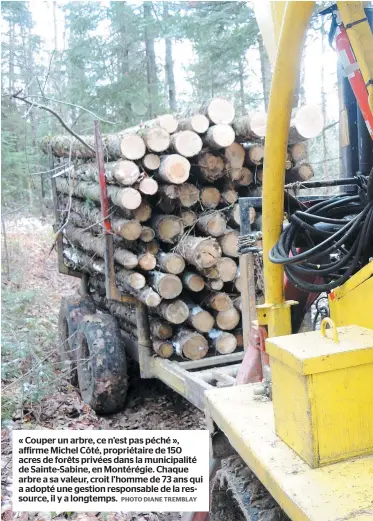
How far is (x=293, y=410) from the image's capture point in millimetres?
1574

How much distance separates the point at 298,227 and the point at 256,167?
7.85ft

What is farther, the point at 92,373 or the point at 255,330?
the point at 92,373

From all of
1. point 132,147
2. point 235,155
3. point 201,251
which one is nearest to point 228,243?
point 201,251

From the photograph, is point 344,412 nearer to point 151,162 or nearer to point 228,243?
point 228,243

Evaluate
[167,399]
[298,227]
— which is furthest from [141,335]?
[298,227]

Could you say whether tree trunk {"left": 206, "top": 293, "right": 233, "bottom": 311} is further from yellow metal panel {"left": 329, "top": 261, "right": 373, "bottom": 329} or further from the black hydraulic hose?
yellow metal panel {"left": 329, "top": 261, "right": 373, "bottom": 329}

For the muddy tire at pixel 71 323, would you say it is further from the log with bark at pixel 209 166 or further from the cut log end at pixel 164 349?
the log with bark at pixel 209 166

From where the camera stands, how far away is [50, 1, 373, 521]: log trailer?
146 cm

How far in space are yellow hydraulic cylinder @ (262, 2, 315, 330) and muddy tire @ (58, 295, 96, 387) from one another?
363 centimetres

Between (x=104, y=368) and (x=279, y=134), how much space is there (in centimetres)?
327

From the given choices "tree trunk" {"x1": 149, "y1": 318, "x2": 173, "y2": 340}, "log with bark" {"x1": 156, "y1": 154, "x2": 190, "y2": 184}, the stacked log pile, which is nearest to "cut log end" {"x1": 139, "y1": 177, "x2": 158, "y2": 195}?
the stacked log pile

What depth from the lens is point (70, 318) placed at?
5613 mm

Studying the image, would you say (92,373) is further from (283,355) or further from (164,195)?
(283,355)

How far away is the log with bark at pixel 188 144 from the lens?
12.7 ft
